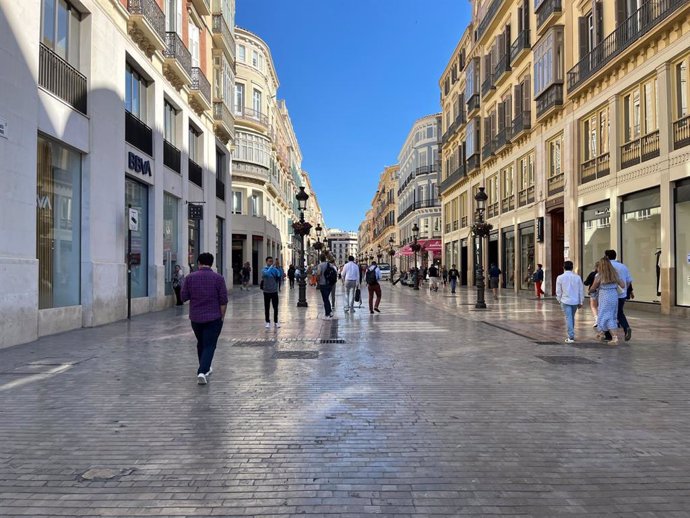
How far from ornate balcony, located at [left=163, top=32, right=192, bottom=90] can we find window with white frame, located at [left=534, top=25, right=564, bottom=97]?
15.5 metres

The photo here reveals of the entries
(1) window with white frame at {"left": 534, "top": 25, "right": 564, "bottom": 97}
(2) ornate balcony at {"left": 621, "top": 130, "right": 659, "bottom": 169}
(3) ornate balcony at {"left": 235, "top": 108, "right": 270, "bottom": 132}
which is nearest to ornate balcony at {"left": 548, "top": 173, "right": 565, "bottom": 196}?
(1) window with white frame at {"left": 534, "top": 25, "right": 564, "bottom": 97}

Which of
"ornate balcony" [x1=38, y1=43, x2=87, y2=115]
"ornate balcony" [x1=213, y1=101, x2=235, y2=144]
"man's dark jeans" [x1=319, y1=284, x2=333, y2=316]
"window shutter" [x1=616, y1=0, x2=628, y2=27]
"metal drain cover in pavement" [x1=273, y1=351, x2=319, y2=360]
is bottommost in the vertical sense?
"metal drain cover in pavement" [x1=273, y1=351, x2=319, y2=360]

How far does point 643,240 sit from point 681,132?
154 inches

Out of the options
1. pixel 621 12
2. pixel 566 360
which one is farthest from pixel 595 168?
pixel 566 360

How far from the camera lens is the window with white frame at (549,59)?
933 inches

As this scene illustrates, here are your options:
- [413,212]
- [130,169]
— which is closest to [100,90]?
[130,169]

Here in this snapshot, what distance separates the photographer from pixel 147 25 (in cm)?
1596

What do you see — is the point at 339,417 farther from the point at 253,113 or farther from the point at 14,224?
the point at 253,113

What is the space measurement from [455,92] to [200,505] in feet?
147

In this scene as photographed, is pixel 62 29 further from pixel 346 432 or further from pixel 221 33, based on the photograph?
pixel 221 33

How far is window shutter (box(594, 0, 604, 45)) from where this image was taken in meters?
20.4

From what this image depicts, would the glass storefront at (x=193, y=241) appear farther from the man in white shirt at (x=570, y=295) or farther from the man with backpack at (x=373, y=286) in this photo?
the man in white shirt at (x=570, y=295)

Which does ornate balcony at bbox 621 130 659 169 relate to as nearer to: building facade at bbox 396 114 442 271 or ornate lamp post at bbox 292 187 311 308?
ornate lamp post at bbox 292 187 311 308

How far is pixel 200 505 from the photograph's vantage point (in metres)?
3.38
